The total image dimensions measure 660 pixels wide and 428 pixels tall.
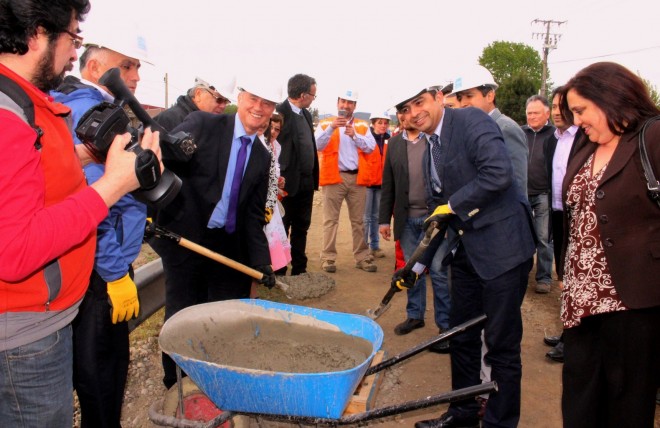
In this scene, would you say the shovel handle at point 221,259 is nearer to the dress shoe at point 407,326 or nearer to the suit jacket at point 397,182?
the suit jacket at point 397,182

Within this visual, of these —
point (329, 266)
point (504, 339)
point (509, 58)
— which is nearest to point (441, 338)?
point (504, 339)

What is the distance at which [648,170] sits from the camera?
200 cm

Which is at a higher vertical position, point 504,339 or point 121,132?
point 121,132

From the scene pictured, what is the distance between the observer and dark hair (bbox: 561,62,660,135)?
210 cm

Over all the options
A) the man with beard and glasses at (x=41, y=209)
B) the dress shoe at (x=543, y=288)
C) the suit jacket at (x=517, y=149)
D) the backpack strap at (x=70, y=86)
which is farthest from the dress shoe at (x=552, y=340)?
the backpack strap at (x=70, y=86)

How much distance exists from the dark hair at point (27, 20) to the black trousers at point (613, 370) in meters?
2.45

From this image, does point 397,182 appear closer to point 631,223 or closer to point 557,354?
point 557,354

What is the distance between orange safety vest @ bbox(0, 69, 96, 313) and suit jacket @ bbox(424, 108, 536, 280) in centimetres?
192

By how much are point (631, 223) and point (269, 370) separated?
1.83m

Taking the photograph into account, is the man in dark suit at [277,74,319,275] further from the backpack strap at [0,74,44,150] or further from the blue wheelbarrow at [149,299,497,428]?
the backpack strap at [0,74,44,150]

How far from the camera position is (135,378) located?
343cm

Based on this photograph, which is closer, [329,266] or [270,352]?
[270,352]

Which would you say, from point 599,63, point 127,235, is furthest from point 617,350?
point 127,235

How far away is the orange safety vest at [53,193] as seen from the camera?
140 centimetres
